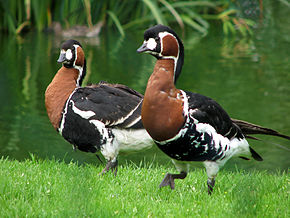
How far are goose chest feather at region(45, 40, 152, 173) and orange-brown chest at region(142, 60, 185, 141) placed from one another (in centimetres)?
→ 99

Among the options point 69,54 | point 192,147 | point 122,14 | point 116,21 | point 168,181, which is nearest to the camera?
point 192,147

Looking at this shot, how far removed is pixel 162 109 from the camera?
12.9 ft

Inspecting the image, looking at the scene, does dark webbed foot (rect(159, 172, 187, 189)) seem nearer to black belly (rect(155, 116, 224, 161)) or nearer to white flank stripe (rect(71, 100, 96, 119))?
black belly (rect(155, 116, 224, 161))

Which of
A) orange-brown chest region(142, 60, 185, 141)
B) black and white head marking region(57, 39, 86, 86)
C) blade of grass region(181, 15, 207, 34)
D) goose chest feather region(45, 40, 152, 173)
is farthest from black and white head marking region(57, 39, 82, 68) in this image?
blade of grass region(181, 15, 207, 34)

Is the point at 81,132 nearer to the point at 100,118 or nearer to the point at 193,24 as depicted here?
the point at 100,118

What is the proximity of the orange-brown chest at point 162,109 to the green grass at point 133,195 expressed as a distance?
52cm

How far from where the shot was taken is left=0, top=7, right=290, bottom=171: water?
281 inches

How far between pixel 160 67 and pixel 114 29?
9596 mm

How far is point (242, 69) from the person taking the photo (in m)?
10.9

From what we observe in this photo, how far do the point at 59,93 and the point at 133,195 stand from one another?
5.01ft

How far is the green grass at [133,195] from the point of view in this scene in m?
3.60

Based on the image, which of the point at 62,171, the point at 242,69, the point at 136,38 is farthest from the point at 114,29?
the point at 62,171

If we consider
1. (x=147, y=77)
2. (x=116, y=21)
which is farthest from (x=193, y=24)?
(x=147, y=77)

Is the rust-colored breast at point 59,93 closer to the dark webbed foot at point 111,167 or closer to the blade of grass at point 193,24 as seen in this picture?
the dark webbed foot at point 111,167
